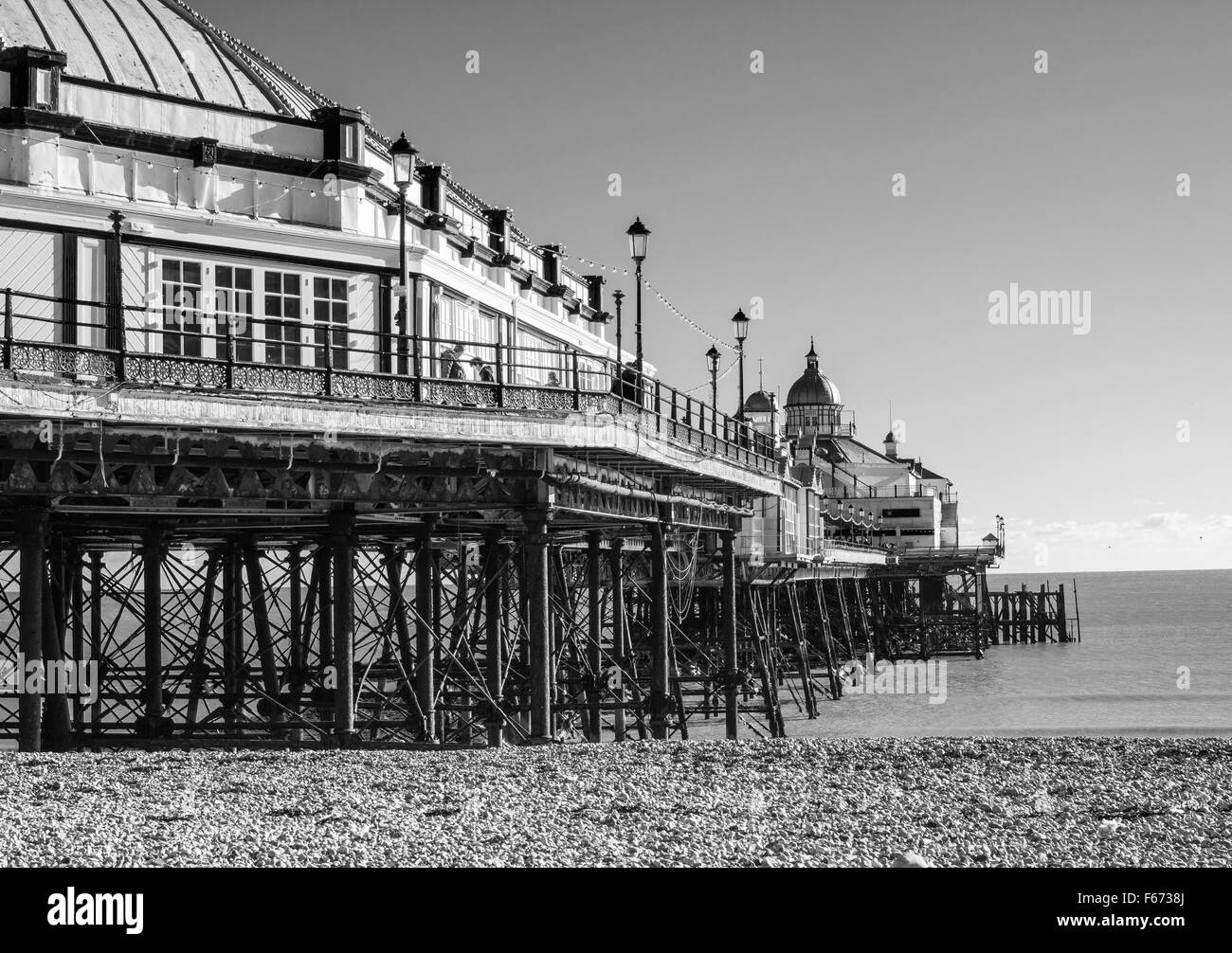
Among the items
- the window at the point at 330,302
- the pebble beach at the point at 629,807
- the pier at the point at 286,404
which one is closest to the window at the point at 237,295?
the pier at the point at 286,404

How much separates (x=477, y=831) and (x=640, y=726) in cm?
1768

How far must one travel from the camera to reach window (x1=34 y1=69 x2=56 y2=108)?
22.5 metres

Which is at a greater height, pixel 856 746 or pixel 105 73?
pixel 105 73

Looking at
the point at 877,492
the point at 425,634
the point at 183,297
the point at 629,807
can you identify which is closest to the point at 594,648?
the point at 425,634

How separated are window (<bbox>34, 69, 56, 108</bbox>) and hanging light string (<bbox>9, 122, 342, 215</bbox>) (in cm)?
56

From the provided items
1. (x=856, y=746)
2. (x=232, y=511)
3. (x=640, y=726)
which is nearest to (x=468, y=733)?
(x=640, y=726)

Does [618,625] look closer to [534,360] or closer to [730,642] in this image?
[730,642]

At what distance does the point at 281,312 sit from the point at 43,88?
487 centimetres

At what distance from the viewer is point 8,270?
21406 mm

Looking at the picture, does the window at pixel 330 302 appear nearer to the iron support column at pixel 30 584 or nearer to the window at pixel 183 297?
the window at pixel 183 297

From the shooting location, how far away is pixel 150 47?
84.5 feet

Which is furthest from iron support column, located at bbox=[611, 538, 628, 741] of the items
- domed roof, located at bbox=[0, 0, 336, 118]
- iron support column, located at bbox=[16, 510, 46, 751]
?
iron support column, located at bbox=[16, 510, 46, 751]

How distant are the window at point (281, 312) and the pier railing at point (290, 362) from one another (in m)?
0.03
